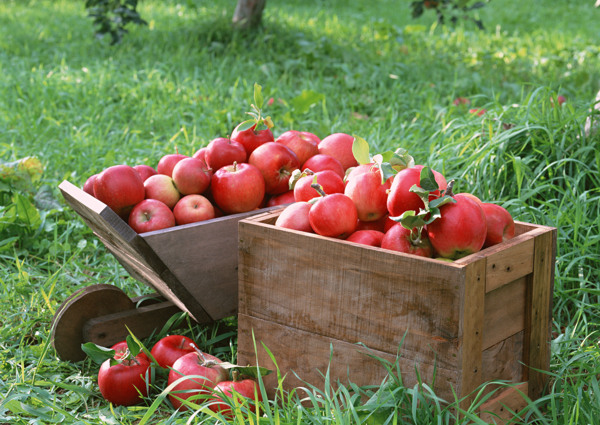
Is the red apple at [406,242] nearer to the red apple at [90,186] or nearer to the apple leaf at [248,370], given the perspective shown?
the apple leaf at [248,370]

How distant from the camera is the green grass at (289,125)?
2.07 metres

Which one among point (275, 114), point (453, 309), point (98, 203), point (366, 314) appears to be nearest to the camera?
point (453, 309)

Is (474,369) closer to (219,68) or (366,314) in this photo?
(366,314)

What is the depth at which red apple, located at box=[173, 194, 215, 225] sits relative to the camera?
2.27 m

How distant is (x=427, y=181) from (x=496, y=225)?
0.25 m

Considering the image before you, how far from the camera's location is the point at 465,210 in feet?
5.48

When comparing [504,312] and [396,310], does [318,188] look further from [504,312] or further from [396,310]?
[504,312]

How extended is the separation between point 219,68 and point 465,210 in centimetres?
444

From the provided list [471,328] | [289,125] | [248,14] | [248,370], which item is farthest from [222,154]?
[248,14]

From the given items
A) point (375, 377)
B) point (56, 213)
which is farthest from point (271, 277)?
point (56, 213)

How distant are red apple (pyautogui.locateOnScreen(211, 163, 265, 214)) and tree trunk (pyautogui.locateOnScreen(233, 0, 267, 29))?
15.9 ft

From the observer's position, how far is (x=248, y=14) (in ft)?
22.5

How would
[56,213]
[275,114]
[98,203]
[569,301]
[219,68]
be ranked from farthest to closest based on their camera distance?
[219,68] < [275,114] < [56,213] < [569,301] < [98,203]

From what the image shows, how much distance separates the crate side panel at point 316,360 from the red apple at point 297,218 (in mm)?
291
